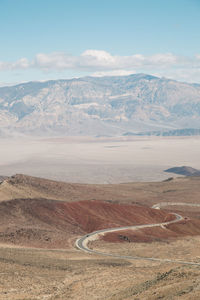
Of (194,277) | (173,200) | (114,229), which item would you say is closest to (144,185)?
(173,200)

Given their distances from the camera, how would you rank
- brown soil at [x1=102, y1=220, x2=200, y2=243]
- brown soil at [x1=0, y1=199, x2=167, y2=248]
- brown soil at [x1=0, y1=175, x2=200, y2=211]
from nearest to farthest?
brown soil at [x1=0, y1=199, x2=167, y2=248] < brown soil at [x1=102, y1=220, x2=200, y2=243] < brown soil at [x1=0, y1=175, x2=200, y2=211]

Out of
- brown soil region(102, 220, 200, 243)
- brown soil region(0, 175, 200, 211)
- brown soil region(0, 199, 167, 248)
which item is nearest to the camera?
brown soil region(0, 199, 167, 248)

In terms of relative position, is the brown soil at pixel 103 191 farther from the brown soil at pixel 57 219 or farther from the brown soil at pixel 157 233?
the brown soil at pixel 157 233

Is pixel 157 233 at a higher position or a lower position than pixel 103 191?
higher

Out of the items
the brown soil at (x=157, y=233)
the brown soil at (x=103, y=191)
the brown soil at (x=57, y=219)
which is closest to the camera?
the brown soil at (x=57, y=219)

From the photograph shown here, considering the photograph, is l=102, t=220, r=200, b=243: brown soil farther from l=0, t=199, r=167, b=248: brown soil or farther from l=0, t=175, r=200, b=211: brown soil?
l=0, t=175, r=200, b=211: brown soil

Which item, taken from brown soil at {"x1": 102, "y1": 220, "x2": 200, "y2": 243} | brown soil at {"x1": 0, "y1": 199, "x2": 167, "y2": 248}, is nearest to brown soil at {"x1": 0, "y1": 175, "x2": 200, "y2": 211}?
brown soil at {"x1": 0, "y1": 199, "x2": 167, "y2": 248}

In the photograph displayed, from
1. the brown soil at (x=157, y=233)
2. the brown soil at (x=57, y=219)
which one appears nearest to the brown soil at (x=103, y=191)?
the brown soil at (x=57, y=219)

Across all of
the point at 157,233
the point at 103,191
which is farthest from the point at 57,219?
the point at 103,191

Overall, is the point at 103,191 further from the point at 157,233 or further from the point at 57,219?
the point at 157,233

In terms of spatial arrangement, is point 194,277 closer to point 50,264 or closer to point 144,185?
point 50,264

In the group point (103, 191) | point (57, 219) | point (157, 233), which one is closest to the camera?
point (157, 233)

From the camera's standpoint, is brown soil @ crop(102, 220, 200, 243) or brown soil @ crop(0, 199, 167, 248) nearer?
brown soil @ crop(0, 199, 167, 248)
